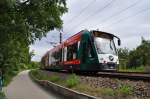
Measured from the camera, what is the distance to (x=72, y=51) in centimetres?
2872

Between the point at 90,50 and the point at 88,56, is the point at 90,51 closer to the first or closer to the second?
the point at 90,50

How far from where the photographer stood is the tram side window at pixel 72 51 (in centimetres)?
2748

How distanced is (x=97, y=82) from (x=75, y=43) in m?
9.14

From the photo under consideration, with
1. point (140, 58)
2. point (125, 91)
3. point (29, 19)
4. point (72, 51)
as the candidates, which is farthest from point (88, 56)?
point (140, 58)

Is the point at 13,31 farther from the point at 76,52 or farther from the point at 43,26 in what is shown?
the point at 76,52

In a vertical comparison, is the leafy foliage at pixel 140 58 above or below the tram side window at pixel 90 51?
above

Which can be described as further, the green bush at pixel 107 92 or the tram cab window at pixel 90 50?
the tram cab window at pixel 90 50

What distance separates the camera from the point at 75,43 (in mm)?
27750

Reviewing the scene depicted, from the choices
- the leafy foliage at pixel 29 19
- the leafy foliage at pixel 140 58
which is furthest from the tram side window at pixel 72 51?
the leafy foliage at pixel 140 58

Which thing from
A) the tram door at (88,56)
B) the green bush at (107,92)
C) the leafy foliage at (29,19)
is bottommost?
the green bush at (107,92)

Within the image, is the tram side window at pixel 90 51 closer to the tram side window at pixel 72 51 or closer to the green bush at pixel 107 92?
the tram side window at pixel 72 51

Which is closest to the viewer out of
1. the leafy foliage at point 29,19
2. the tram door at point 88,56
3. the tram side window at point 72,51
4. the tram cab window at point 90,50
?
the leafy foliage at point 29,19

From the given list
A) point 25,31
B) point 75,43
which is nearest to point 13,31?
point 25,31

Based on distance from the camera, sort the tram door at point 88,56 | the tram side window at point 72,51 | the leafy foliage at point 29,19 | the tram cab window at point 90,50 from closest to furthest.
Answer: the leafy foliage at point 29,19 → the tram door at point 88,56 → the tram cab window at point 90,50 → the tram side window at point 72,51
